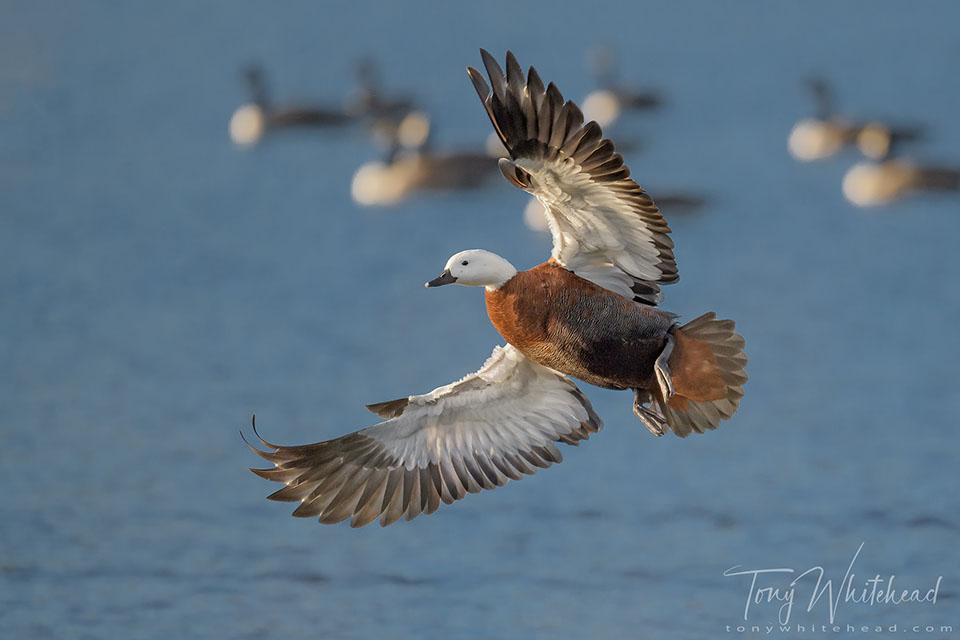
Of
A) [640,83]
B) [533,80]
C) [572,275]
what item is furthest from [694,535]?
[640,83]

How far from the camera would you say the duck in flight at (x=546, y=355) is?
6250 mm

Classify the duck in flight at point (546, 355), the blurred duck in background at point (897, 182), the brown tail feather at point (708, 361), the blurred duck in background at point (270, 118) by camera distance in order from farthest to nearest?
the blurred duck in background at point (270, 118)
the blurred duck in background at point (897, 182)
the brown tail feather at point (708, 361)
the duck in flight at point (546, 355)

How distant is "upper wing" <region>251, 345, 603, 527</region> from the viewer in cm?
737

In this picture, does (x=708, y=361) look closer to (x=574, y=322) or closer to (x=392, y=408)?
(x=574, y=322)

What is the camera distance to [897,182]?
51.2ft

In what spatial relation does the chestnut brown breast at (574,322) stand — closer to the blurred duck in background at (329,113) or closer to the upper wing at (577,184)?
the upper wing at (577,184)

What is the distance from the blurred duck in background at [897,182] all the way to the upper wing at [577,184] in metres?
9.10

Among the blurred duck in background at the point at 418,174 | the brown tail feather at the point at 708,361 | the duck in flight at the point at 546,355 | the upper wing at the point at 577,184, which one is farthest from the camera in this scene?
the blurred duck in background at the point at 418,174

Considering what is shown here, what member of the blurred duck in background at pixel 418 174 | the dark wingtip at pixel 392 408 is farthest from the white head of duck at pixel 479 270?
the blurred duck in background at pixel 418 174

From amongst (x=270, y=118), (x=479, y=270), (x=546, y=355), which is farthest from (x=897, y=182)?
(x=479, y=270)

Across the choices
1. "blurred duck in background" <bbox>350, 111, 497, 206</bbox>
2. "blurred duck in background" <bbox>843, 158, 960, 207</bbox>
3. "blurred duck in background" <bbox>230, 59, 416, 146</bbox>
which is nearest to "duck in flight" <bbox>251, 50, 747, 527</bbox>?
"blurred duck in background" <bbox>350, 111, 497, 206</bbox>

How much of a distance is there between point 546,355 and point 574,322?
0.19m

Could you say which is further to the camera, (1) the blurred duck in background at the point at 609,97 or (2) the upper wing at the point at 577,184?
(1) the blurred duck in background at the point at 609,97

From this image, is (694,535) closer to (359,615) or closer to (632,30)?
(359,615)
